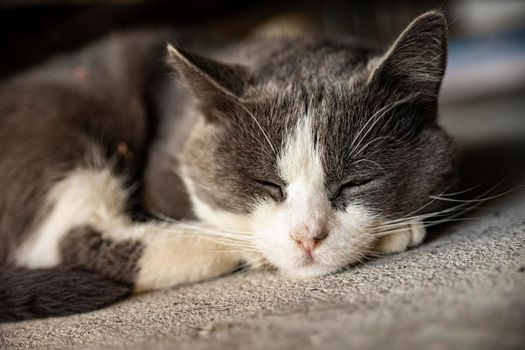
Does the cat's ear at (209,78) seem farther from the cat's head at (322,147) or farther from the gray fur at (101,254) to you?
the gray fur at (101,254)

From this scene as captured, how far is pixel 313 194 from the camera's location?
3.63 ft

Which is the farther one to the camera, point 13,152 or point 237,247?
point 13,152

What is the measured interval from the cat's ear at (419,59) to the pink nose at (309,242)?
0.37 m

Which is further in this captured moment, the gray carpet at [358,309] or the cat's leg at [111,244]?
the cat's leg at [111,244]

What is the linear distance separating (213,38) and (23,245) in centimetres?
102

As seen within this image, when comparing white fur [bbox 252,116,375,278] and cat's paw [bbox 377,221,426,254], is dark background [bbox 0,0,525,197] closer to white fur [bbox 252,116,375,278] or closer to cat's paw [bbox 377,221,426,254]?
cat's paw [bbox 377,221,426,254]

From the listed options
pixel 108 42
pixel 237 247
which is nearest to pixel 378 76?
pixel 237 247

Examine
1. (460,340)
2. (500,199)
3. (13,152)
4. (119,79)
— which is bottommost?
(500,199)

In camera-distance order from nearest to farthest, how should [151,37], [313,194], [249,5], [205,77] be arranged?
[313,194], [205,77], [151,37], [249,5]

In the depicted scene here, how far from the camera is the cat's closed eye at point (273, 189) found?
46.1 inches

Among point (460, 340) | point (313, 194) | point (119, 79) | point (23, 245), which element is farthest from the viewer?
point (119, 79)

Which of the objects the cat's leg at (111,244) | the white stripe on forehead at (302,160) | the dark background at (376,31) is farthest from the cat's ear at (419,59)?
the cat's leg at (111,244)

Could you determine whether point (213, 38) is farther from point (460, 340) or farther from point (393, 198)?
point (460, 340)

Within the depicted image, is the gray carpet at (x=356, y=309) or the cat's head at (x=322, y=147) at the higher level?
the cat's head at (x=322, y=147)
